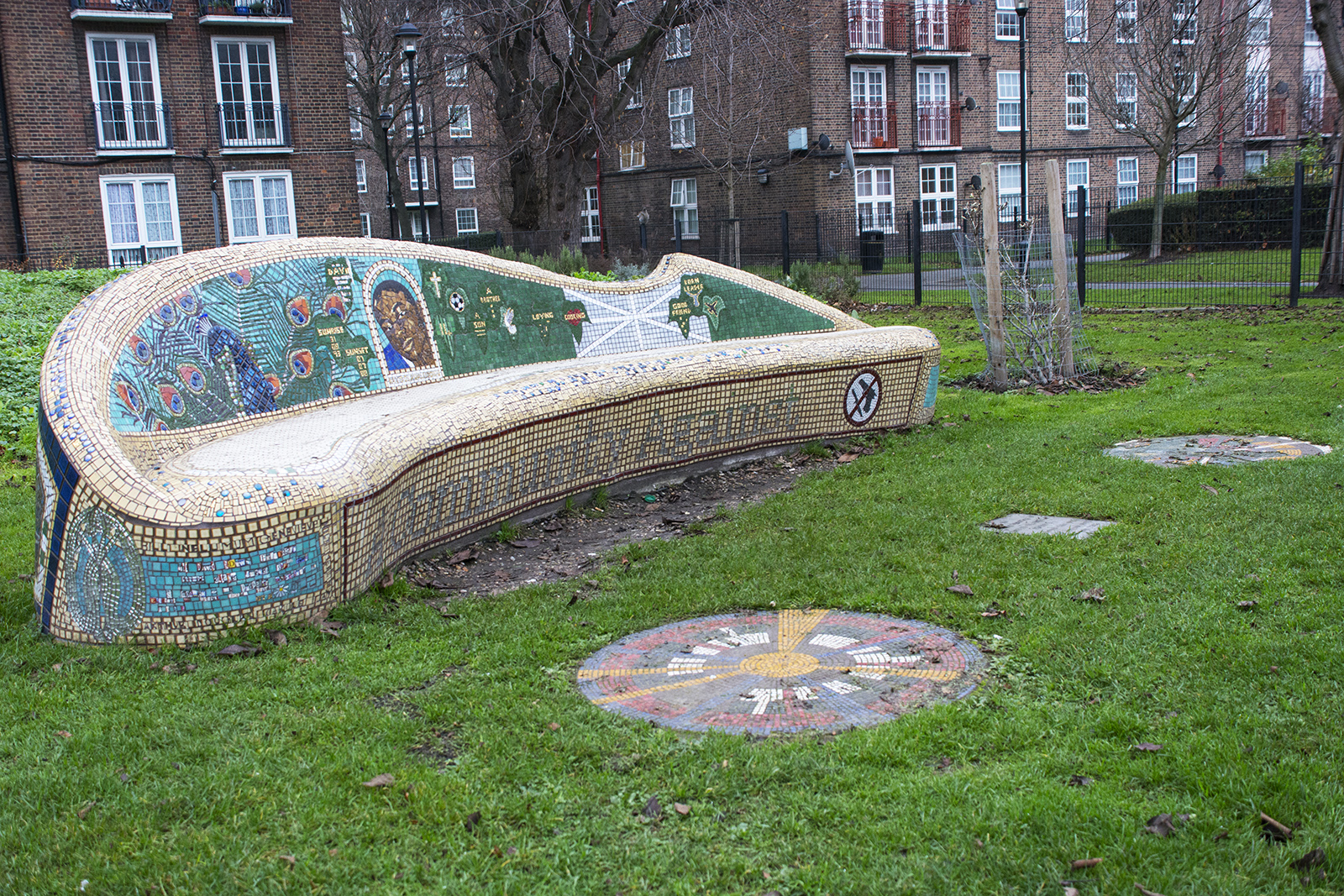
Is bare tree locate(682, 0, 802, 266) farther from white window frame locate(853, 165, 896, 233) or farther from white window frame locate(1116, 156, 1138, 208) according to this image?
white window frame locate(1116, 156, 1138, 208)

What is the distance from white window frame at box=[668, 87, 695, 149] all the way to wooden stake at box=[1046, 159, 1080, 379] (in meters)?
25.1

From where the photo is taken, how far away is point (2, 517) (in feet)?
20.6

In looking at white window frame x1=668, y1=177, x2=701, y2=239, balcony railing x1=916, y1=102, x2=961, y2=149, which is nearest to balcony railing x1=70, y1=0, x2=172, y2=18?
white window frame x1=668, y1=177, x2=701, y2=239

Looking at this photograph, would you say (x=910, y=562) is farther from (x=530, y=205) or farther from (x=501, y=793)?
(x=530, y=205)

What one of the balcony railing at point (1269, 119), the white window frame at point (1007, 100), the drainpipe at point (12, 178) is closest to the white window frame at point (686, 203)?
the white window frame at point (1007, 100)

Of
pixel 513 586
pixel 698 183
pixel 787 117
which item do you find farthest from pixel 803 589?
pixel 698 183

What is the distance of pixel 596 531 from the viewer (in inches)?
235

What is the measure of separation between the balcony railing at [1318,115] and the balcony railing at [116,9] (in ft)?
107

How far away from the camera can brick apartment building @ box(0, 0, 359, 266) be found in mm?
23375

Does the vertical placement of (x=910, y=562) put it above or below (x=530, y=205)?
below

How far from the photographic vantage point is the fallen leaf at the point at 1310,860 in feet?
8.29

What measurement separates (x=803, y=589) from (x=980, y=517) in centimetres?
142

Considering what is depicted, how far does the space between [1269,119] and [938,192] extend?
43.2 ft

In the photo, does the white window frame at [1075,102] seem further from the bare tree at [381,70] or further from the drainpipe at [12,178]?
the drainpipe at [12,178]
